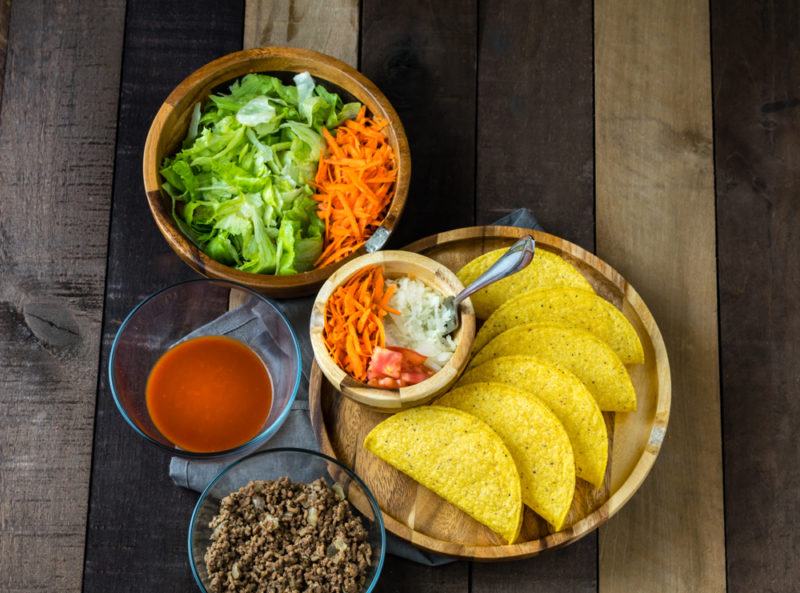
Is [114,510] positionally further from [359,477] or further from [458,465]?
[458,465]

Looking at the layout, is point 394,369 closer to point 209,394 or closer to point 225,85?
point 209,394

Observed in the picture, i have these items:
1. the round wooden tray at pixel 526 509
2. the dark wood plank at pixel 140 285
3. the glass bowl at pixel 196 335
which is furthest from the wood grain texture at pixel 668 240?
the dark wood plank at pixel 140 285

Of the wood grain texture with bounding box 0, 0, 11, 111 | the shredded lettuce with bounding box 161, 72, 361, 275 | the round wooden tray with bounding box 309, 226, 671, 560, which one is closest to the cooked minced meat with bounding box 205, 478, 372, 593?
the round wooden tray with bounding box 309, 226, 671, 560

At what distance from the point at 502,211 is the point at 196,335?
1073 mm

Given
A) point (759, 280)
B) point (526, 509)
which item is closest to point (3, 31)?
point (526, 509)

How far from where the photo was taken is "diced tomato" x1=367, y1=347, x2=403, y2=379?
2617mm

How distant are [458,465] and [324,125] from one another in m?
1.13

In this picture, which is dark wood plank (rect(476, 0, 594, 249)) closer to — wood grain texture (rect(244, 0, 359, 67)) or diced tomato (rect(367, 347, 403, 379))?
wood grain texture (rect(244, 0, 359, 67))

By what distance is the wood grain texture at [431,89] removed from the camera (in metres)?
3.15

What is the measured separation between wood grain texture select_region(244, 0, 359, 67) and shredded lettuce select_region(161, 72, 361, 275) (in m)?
0.30

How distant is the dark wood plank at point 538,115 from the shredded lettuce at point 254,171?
0.54 metres

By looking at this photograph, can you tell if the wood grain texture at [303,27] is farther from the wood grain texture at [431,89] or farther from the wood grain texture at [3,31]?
the wood grain texture at [3,31]

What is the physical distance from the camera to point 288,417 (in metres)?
2.97

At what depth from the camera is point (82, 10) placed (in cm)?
323
